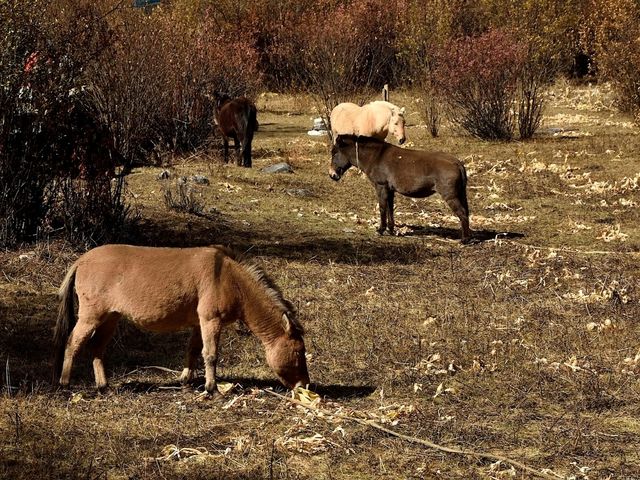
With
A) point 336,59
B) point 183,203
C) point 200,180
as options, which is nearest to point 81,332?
point 183,203

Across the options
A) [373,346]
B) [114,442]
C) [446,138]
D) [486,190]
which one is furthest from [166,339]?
[446,138]

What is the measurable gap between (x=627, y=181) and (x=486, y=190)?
2.46 m

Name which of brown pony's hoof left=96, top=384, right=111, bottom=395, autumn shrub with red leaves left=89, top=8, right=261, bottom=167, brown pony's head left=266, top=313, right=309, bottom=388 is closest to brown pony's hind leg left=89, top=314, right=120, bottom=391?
brown pony's hoof left=96, top=384, right=111, bottom=395

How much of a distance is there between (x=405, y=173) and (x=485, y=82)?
10198 millimetres

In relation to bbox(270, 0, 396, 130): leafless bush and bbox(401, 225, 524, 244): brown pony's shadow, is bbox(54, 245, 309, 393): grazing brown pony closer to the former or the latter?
bbox(401, 225, 524, 244): brown pony's shadow

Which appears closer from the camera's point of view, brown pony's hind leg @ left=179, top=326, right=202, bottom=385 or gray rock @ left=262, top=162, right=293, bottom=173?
brown pony's hind leg @ left=179, top=326, right=202, bottom=385

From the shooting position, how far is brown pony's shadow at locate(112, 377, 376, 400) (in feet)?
23.9

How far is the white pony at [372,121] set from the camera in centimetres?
2075

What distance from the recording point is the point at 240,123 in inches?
773

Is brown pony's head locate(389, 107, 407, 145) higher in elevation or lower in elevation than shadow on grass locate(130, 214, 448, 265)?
higher

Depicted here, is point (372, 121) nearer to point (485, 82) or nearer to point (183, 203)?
point (485, 82)

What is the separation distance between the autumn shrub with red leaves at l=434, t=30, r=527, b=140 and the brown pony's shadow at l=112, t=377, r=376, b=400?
54.2 ft

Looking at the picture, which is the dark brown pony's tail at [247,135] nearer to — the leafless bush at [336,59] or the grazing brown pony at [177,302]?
the leafless bush at [336,59]

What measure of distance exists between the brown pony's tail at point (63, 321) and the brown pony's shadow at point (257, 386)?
0.44 metres
